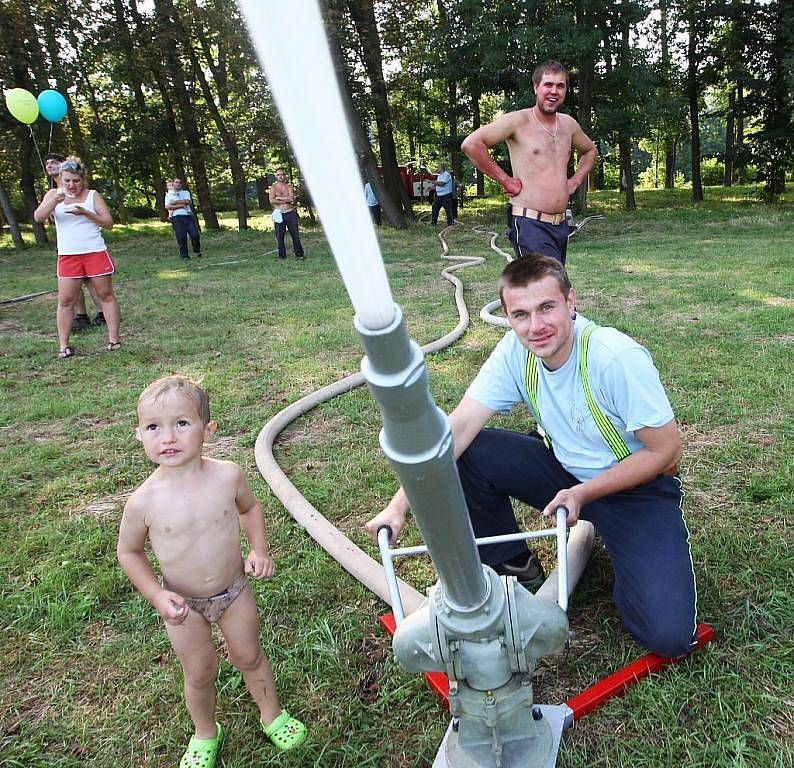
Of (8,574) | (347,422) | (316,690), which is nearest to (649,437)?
(316,690)

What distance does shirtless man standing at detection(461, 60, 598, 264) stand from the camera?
15.0 feet

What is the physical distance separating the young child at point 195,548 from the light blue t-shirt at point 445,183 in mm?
15273

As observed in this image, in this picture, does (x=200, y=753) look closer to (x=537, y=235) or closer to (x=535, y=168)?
(x=537, y=235)

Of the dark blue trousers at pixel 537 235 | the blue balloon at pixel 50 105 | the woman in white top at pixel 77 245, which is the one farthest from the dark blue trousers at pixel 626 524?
the blue balloon at pixel 50 105

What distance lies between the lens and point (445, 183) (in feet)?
53.0

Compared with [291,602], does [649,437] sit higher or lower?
higher

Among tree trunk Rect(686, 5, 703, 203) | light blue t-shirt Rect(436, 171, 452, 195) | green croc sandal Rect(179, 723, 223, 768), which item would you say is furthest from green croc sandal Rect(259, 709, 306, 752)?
tree trunk Rect(686, 5, 703, 203)

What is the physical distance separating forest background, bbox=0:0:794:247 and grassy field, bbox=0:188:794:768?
391 inches

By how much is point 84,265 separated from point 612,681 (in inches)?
215

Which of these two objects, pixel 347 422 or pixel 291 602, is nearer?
pixel 291 602

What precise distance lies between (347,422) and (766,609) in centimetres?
239

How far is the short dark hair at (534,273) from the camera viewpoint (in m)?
1.99

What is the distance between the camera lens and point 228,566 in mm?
1702

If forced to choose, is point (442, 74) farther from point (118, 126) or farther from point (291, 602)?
point (291, 602)
